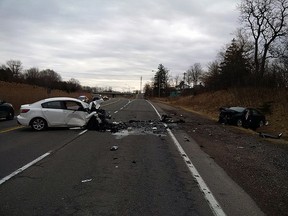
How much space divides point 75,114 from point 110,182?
35.2 feet

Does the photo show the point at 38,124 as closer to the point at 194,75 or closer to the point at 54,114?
the point at 54,114

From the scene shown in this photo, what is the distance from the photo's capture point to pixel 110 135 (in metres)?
16.6

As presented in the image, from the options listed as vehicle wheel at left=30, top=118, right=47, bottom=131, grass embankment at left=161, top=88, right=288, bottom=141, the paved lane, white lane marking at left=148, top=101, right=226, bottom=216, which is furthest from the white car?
grass embankment at left=161, top=88, right=288, bottom=141

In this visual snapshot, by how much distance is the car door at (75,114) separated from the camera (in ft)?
58.5

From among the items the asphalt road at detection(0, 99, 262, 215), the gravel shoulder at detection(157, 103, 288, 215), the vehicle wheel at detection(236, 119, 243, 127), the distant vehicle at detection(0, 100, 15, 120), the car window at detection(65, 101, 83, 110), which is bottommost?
the vehicle wheel at detection(236, 119, 243, 127)

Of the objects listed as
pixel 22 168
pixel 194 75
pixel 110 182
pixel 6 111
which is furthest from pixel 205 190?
pixel 194 75

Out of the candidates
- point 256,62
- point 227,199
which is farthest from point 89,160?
point 256,62

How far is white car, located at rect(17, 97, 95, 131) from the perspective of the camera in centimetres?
1727

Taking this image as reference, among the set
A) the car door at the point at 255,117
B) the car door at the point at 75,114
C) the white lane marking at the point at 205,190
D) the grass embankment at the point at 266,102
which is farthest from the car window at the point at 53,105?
the car door at the point at 255,117

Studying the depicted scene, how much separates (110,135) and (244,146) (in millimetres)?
5680

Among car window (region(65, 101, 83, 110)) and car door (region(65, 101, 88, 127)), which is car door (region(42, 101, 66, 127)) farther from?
car window (region(65, 101, 83, 110))

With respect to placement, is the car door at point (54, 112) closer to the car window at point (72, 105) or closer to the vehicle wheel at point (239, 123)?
the car window at point (72, 105)

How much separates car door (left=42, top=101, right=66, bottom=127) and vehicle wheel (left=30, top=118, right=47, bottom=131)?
0.24 meters

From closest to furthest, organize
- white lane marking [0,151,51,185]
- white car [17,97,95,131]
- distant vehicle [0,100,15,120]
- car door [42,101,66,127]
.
Answer: white lane marking [0,151,51,185]
white car [17,97,95,131]
car door [42,101,66,127]
distant vehicle [0,100,15,120]
